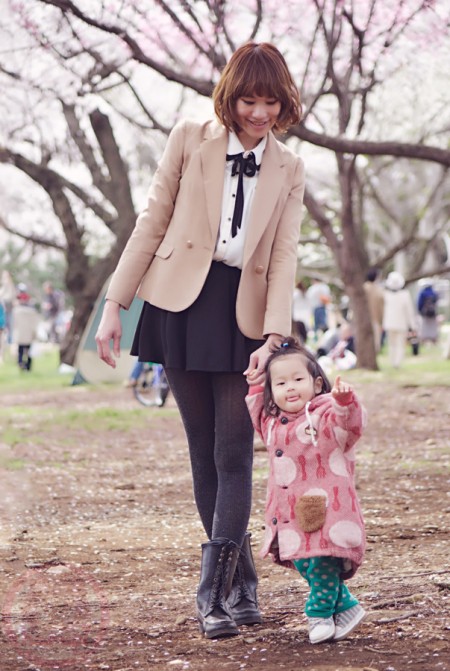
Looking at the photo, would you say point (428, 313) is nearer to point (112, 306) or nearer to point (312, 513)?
point (112, 306)

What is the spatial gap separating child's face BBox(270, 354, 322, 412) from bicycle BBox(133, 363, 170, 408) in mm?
8964

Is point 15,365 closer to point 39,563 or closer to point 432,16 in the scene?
point 432,16

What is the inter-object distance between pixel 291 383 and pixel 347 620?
0.68 metres

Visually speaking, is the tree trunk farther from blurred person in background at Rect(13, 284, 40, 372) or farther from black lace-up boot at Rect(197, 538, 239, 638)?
black lace-up boot at Rect(197, 538, 239, 638)

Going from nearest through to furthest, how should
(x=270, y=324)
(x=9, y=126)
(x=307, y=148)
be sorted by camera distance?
(x=270, y=324), (x=9, y=126), (x=307, y=148)

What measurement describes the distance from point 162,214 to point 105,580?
1.52 meters

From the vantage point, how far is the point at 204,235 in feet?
12.0

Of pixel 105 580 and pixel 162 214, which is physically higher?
pixel 162 214

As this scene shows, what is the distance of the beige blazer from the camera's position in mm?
3658

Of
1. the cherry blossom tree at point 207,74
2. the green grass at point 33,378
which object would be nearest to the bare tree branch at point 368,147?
the cherry blossom tree at point 207,74

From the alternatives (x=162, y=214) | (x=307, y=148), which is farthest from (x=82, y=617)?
(x=307, y=148)

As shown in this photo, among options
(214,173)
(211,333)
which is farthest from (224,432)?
(214,173)

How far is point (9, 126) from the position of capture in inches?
712

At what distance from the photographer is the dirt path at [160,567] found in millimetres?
3402
